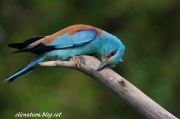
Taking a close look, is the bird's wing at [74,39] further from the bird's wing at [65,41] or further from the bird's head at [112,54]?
the bird's head at [112,54]

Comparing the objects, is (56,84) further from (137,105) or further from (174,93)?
(137,105)

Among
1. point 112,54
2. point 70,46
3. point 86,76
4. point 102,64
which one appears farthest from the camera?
point 86,76

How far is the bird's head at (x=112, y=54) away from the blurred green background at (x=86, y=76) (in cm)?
209

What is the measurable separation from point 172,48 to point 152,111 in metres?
3.37

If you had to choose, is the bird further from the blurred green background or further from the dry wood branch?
the blurred green background

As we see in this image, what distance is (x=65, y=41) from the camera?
4438 millimetres

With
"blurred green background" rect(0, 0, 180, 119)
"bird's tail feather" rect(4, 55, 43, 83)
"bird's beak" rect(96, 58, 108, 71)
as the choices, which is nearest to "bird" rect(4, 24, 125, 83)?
"bird's tail feather" rect(4, 55, 43, 83)

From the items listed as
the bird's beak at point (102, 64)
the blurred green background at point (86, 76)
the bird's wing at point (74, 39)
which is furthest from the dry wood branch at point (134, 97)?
the blurred green background at point (86, 76)

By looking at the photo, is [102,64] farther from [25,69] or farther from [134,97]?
[25,69]

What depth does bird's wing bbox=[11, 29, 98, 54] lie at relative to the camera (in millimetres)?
4344

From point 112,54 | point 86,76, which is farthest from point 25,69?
point 86,76

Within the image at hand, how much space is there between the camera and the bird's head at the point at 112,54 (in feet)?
13.3

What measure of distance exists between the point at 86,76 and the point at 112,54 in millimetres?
2399

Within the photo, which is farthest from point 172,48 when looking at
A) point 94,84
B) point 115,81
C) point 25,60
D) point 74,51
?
point 115,81
